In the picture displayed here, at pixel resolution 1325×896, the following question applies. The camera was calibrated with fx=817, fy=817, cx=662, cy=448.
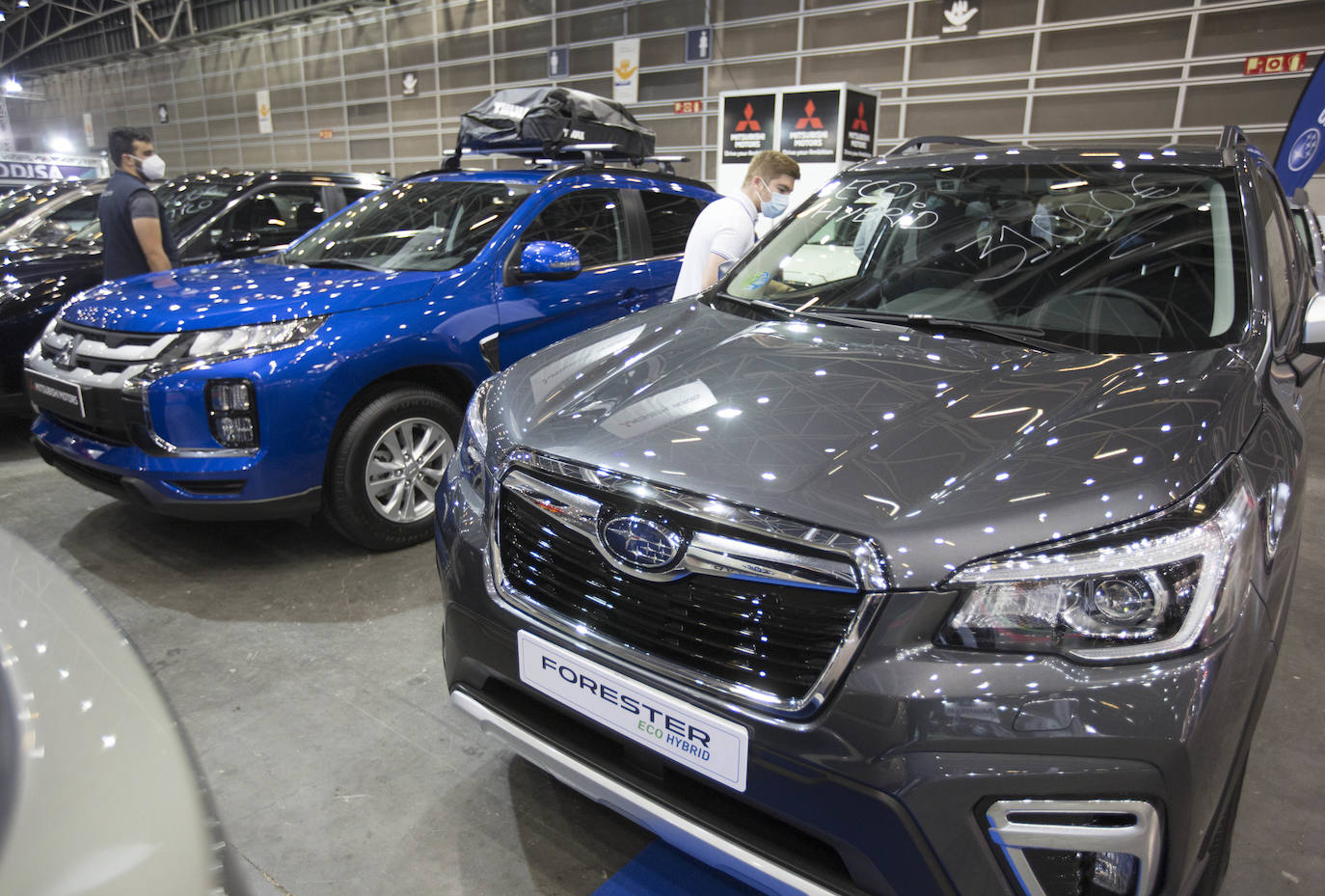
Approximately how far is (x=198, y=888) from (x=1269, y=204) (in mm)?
2938

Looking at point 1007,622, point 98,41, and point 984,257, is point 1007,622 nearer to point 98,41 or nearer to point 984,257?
point 984,257

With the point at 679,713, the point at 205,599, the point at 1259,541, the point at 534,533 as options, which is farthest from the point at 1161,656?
the point at 205,599

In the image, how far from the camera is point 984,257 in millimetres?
2230

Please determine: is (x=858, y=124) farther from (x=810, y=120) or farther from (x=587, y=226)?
(x=587, y=226)

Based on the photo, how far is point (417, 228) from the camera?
12.2 feet

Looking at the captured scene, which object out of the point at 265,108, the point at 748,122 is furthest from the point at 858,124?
the point at 265,108

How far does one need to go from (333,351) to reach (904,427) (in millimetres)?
2175

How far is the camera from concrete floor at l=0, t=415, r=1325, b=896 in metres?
1.81

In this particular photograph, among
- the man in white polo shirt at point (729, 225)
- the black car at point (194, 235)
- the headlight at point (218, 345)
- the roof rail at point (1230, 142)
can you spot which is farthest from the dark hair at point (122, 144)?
the roof rail at point (1230, 142)

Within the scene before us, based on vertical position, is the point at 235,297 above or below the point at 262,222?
below

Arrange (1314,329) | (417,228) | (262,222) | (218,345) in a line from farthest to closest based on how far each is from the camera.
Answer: (262,222), (417,228), (218,345), (1314,329)

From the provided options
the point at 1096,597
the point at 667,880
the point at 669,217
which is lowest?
the point at 667,880

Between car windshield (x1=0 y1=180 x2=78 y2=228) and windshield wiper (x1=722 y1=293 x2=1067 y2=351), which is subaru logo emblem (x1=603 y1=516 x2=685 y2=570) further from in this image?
car windshield (x1=0 y1=180 x2=78 y2=228)

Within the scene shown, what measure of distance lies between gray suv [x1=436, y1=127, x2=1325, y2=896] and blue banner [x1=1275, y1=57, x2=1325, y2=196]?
582cm
